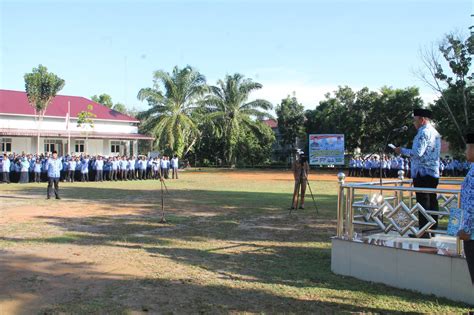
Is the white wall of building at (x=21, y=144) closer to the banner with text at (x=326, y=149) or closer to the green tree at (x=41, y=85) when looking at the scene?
the green tree at (x=41, y=85)

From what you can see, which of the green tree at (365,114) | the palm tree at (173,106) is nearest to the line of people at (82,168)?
the palm tree at (173,106)

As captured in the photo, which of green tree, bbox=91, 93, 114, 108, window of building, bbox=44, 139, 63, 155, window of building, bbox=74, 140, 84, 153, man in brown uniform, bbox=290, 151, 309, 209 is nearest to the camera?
man in brown uniform, bbox=290, 151, 309, 209

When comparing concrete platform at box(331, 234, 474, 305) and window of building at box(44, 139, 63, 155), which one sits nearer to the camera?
concrete platform at box(331, 234, 474, 305)

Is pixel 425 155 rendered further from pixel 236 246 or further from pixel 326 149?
pixel 326 149

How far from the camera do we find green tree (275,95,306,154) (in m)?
58.8

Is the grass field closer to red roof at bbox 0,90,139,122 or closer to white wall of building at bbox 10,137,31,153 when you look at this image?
white wall of building at bbox 10,137,31,153

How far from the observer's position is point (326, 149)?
146ft

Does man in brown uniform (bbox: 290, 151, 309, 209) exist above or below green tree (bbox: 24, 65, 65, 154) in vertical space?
below

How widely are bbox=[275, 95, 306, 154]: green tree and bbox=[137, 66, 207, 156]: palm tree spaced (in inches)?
644

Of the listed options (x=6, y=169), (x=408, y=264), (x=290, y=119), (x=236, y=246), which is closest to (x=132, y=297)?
(x=236, y=246)

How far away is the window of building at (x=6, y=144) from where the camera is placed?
40.9 meters

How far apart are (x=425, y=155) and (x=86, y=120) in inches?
1640

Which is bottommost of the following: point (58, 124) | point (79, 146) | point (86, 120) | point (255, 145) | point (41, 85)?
point (79, 146)

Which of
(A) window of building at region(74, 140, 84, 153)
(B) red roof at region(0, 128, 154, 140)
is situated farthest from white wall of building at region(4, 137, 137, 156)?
(B) red roof at region(0, 128, 154, 140)
